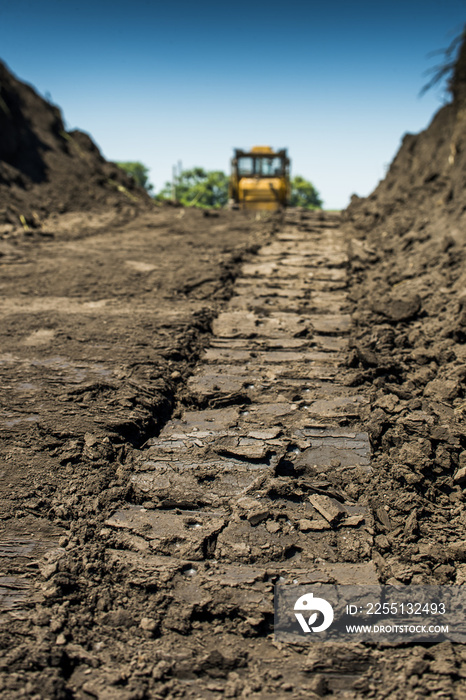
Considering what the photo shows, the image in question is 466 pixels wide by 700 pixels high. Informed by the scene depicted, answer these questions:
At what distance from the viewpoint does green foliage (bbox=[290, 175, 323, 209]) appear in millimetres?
54819

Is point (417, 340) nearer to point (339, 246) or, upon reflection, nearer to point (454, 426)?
point (454, 426)

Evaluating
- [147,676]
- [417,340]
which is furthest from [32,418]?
[417,340]

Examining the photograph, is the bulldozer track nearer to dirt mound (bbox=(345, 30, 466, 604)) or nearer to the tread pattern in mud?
the tread pattern in mud

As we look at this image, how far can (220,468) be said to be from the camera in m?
2.60

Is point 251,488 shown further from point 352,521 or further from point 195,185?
point 195,185

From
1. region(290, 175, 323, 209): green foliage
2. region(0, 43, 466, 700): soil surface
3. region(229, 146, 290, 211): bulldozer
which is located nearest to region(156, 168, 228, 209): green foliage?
region(290, 175, 323, 209): green foliage

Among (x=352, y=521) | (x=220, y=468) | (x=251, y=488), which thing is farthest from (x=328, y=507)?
(x=220, y=468)

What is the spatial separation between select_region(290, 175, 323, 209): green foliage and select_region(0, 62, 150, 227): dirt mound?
42791mm

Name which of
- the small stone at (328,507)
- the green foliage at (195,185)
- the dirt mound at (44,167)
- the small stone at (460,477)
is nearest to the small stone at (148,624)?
the small stone at (328,507)

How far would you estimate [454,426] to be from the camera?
2738mm

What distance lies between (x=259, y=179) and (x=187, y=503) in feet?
43.5

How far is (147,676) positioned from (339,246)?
231 inches

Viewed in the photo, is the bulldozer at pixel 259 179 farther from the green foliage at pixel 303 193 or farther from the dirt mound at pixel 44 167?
the green foliage at pixel 303 193

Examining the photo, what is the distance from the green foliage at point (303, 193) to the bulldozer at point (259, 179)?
39.6 metres
